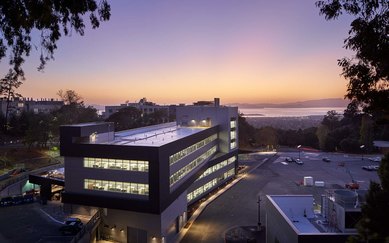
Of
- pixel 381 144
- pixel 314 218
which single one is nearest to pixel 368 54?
pixel 314 218

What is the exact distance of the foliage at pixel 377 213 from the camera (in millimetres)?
7852

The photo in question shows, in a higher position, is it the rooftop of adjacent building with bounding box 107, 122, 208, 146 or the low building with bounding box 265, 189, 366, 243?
the rooftop of adjacent building with bounding box 107, 122, 208, 146

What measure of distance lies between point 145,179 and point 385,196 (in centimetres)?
2015

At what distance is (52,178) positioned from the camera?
3550 cm

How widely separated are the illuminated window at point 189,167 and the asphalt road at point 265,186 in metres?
5.35

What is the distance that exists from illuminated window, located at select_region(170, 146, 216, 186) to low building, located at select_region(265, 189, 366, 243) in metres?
9.48

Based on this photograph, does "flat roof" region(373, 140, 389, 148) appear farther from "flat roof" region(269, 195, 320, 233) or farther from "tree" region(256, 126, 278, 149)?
"flat roof" region(269, 195, 320, 233)

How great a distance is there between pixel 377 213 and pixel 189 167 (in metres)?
27.2

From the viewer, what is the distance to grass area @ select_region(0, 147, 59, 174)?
1927 inches

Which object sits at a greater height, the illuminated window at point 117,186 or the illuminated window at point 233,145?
the illuminated window at point 233,145

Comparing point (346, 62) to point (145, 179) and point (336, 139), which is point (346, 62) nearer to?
point (145, 179)

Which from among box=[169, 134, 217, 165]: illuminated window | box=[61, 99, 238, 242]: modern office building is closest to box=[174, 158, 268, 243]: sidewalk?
box=[61, 99, 238, 242]: modern office building

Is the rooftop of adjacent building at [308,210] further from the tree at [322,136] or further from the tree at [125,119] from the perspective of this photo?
the tree at [125,119]

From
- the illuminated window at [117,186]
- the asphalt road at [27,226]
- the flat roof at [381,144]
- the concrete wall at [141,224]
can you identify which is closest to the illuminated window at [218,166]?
the concrete wall at [141,224]
